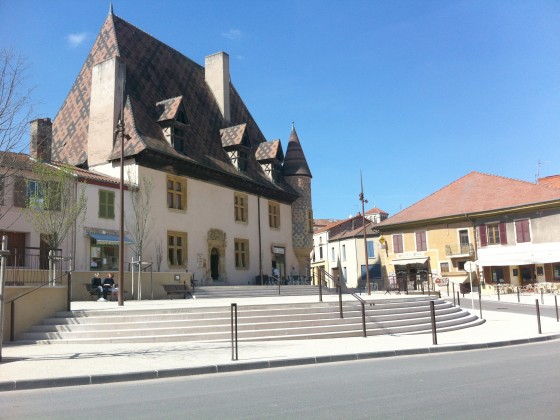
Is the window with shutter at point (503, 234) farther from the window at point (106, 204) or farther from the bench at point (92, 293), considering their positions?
the bench at point (92, 293)

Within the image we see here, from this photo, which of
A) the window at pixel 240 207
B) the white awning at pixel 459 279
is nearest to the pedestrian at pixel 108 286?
the window at pixel 240 207

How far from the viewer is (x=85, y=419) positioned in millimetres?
5867

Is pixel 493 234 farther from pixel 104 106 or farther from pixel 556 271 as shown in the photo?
pixel 104 106

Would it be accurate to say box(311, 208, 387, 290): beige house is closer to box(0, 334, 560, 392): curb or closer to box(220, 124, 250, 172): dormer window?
box(220, 124, 250, 172): dormer window

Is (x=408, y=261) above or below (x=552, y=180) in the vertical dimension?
below

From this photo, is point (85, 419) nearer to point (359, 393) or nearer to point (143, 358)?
point (359, 393)

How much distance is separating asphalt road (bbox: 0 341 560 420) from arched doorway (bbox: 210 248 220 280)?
882 inches

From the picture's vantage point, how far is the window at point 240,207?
111ft

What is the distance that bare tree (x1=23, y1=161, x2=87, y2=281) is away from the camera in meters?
→ 20.7

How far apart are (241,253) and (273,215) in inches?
187

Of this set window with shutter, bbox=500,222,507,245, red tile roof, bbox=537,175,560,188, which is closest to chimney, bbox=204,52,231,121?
window with shutter, bbox=500,222,507,245

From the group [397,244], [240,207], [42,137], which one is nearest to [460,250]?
[397,244]

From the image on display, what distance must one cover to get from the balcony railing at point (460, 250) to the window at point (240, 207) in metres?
16.7

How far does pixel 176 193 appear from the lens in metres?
29.2
